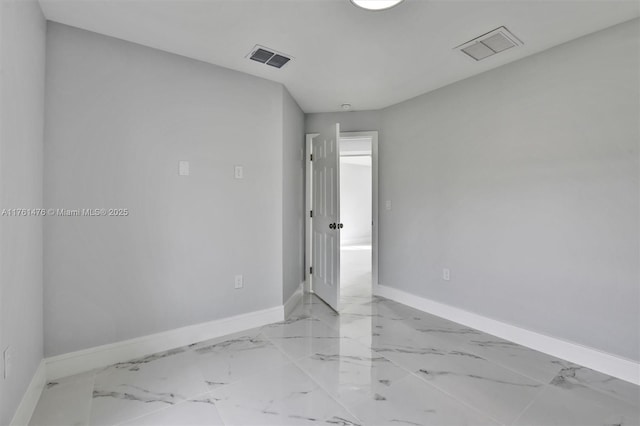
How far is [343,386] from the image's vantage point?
181cm

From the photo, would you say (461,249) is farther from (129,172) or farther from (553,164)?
(129,172)

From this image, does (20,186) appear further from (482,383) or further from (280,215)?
(482,383)

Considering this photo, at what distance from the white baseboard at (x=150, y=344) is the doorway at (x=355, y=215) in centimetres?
89

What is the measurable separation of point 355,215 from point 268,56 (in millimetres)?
6988

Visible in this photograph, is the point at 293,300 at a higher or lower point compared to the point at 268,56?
lower

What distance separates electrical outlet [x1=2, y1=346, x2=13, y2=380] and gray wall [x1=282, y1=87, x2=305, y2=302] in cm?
193

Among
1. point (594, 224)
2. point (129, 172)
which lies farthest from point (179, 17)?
point (594, 224)

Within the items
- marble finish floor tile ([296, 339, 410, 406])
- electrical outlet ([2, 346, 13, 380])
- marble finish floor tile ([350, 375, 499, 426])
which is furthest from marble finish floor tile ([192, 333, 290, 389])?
electrical outlet ([2, 346, 13, 380])

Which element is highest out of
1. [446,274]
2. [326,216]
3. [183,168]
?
[183,168]

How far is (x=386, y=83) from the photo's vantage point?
2.90 meters

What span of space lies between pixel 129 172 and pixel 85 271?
739 millimetres

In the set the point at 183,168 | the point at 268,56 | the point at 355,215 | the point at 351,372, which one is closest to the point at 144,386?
the point at 351,372

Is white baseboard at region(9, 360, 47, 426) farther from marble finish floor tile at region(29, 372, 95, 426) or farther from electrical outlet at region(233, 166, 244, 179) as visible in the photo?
electrical outlet at region(233, 166, 244, 179)

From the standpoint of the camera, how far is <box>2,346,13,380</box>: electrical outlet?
4.13ft
